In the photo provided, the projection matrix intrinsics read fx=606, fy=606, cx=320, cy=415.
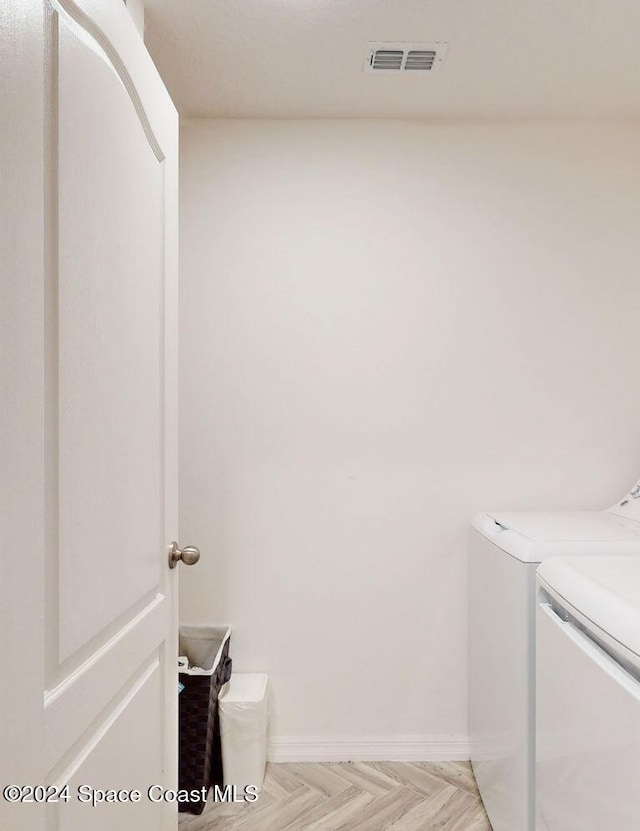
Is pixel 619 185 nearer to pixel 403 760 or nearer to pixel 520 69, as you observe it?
pixel 520 69

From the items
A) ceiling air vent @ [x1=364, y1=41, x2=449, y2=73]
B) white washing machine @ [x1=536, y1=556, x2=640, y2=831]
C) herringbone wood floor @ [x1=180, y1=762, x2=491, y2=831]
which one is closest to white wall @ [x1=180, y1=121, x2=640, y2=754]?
herringbone wood floor @ [x1=180, y1=762, x2=491, y2=831]

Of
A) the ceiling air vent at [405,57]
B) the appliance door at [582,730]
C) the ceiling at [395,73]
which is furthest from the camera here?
the ceiling air vent at [405,57]

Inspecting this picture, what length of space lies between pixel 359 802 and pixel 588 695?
119 centimetres

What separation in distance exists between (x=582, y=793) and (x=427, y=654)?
1.14 meters

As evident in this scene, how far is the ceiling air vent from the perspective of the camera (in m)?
1.85

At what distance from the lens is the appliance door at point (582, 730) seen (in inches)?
39.5

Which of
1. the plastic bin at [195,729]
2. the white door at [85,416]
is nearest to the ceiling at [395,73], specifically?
the white door at [85,416]

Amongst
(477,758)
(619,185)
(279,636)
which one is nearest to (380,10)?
(619,185)

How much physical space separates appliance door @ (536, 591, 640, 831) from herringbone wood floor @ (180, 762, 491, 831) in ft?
1.90

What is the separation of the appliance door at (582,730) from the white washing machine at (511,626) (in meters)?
0.08

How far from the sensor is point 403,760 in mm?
2254

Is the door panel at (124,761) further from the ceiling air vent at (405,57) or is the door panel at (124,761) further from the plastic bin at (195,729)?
the ceiling air vent at (405,57)

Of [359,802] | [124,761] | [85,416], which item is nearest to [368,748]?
[359,802]

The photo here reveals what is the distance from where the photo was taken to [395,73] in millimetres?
2004
